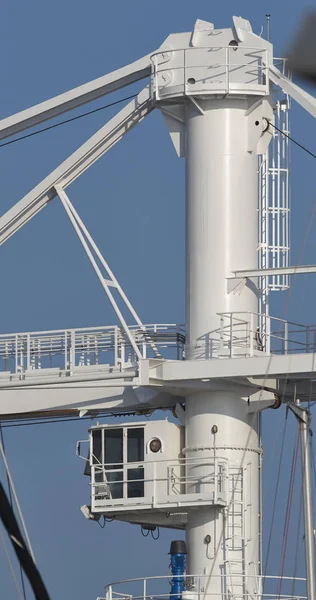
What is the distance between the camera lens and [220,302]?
127 feet

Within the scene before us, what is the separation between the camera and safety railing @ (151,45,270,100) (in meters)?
39.3

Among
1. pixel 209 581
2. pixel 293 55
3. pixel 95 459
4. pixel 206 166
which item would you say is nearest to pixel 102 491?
pixel 95 459

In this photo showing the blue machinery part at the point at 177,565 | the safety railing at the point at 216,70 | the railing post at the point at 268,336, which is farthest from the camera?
the safety railing at the point at 216,70

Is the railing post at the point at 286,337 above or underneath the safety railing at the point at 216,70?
underneath

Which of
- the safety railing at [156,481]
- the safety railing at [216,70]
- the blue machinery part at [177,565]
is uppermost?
the safety railing at [216,70]

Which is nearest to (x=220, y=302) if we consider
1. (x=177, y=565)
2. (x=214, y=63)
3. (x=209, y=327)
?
(x=209, y=327)

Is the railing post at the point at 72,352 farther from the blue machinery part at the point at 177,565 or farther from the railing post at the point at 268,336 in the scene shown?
the blue machinery part at the point at 177,565

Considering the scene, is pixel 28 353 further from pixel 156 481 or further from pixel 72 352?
pixel 156 481

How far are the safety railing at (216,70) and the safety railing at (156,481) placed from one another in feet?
27.9

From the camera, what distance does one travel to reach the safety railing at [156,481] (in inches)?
1494

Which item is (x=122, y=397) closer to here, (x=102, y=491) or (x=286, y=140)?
Result: (x=102, y=491)

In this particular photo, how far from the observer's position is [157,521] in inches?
1538

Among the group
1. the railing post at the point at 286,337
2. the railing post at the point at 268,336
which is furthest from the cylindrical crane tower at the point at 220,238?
the railing post at the point at 286,337

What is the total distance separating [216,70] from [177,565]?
11315 mm
